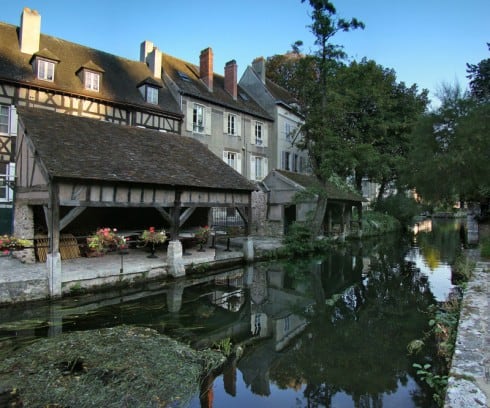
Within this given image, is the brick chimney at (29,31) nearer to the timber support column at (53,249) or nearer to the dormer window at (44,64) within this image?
the dormer window at (44,64)

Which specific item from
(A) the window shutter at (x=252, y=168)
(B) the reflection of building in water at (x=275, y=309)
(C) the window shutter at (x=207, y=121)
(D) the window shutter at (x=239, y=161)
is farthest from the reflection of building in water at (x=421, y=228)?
(B) the reflection of building in water at (x=275, y=309)

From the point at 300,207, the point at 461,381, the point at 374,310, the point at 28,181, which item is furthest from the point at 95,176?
the point at 300,207

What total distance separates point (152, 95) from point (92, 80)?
302 centimetres

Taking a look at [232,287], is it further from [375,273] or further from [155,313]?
[375,273]

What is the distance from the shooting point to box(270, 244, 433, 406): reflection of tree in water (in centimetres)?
467

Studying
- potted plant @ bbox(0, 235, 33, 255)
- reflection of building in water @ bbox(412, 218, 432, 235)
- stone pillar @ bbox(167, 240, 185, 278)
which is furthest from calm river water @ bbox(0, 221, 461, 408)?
reflection of building in water @ bbox(412, 218, 432, 235)

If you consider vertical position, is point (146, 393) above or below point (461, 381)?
below

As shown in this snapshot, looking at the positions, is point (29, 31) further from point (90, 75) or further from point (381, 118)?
point (381, 118)

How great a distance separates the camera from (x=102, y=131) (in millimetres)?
11375

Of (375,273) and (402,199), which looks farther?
(402,199)

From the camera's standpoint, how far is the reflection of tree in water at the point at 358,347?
4.67 meters

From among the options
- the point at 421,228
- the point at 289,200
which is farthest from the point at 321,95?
the point at 421,228

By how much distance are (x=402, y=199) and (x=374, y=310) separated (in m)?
25.2

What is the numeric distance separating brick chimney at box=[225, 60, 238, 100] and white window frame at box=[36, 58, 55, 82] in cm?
1078
